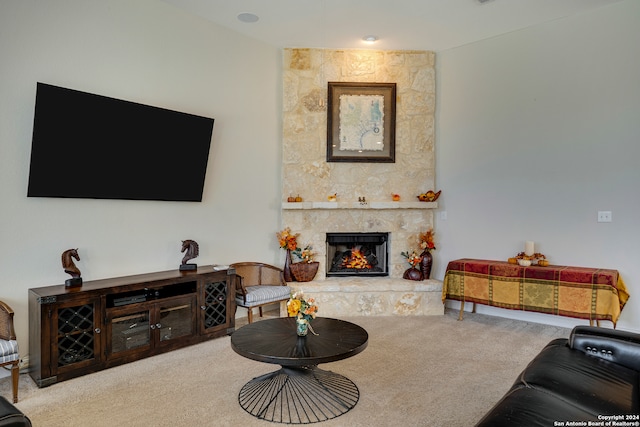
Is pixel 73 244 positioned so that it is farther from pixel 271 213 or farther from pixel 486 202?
pixel 486 202

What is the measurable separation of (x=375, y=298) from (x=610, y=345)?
2.78 meters

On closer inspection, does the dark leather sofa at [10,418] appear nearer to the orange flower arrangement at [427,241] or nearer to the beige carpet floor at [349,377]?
the beige carpet floor at [349,377]

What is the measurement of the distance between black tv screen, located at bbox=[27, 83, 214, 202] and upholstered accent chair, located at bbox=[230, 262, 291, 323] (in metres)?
0.98

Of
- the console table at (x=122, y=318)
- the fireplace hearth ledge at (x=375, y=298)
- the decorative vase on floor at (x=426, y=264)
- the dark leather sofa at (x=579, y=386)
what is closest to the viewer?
the dark leather sofa at (x=579, y=386)

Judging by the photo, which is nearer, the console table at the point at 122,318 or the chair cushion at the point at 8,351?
the chair cushion at the point at 8,351

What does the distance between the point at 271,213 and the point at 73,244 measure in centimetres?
221

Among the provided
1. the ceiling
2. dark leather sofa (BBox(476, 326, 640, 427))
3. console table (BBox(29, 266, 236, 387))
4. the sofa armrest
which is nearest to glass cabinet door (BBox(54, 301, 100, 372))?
console table (BBox(29, 266, 236, 387))

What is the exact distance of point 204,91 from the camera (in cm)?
432

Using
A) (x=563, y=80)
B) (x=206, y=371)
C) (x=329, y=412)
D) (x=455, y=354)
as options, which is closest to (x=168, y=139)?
(x=206, y=371)

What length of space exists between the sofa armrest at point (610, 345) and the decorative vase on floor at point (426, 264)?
2685 millimetres

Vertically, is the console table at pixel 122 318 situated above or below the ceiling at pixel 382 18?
below

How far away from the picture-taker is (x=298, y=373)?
2781mm

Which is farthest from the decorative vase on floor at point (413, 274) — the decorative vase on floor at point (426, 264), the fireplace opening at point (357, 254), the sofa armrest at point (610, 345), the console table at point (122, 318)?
the sofa armrest at point (610, 345)

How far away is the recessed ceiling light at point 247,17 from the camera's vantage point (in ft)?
13.7
